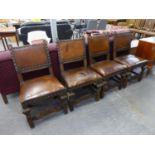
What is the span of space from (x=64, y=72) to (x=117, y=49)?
1034mm

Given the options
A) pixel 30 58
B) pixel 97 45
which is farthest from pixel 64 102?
pixel 97 45

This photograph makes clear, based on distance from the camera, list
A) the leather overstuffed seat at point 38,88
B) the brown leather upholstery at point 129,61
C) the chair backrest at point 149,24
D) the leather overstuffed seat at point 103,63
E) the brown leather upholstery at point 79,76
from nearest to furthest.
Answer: the leather overstuffed seat at point 38,88
the brown leather upholstery at point 79,76
the leather overstuffed seat at point 103,63
the brown leather upholstery at point 129,61
the chair backrest at point 149,24

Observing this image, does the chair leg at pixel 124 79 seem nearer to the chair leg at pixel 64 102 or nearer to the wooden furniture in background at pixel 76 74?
the wooden furniture in background at pixel 76 74

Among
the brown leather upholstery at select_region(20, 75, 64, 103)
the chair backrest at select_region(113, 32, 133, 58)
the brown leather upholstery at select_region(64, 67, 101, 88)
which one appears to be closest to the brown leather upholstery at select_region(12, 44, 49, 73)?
the brown leather upholstery at select_region(20, 75, 64, 103)

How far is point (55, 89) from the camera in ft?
5.23

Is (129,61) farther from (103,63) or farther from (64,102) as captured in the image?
(64,102)

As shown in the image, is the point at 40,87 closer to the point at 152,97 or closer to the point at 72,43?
the point at 72,43

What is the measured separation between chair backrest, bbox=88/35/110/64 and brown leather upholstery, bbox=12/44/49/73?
0.69 meters

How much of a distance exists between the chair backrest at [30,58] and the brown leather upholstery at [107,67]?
71 centimetres

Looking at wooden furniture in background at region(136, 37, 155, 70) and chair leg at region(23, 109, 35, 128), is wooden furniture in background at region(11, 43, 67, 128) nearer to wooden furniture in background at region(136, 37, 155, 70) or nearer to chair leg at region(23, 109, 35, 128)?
chair leg at region(23, 109, 35, 128)

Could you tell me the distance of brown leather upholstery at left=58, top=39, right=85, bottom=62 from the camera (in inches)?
73.6

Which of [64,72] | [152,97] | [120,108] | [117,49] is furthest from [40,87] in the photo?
[152,97]

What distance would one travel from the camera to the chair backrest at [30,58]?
5.37 ft

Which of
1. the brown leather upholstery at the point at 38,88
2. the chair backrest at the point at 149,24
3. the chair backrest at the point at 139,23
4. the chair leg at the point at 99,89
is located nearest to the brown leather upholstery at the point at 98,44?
the chair leg at the point at 99,89
